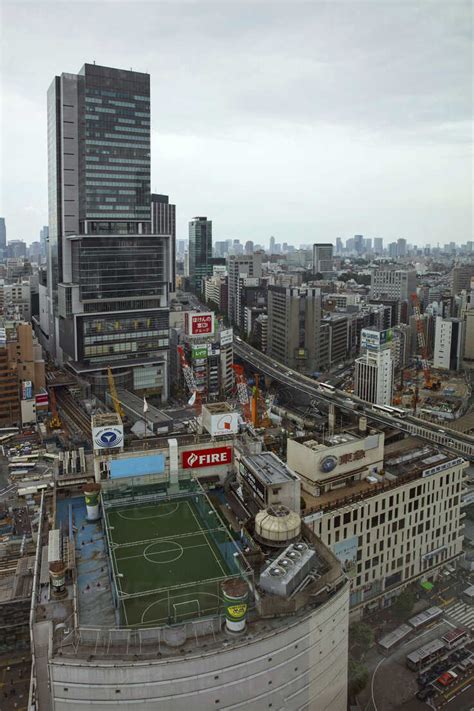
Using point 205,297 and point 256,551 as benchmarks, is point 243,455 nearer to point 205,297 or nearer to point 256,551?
point 256,551

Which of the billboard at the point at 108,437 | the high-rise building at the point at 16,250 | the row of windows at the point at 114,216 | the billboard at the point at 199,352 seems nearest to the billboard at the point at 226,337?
the billboard at the point at 199,352

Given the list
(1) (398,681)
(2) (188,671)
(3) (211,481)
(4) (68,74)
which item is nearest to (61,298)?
(4) (68,74)

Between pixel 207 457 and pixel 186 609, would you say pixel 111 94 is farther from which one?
pixel 186 609

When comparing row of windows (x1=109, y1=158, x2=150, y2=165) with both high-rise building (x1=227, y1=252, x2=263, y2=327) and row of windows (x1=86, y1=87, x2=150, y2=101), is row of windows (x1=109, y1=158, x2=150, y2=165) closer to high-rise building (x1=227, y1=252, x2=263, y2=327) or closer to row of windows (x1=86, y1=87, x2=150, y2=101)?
row of windows (x1=86, y1=87, x2=150, y2=101)

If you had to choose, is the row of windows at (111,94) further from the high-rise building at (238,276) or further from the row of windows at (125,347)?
the high-rise building at (238,276)

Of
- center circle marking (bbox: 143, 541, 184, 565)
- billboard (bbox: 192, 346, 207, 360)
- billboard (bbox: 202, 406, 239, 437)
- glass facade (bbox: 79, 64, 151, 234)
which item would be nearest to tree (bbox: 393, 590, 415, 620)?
billboard (bbox: 202, 406, 239, 437)

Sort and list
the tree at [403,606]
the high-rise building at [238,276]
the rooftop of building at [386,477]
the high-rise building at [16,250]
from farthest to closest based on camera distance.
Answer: the high-rise building at [16,250], the high-rise building at [238,276], the tree at [403,606], the rooftop of building at [386,477]
